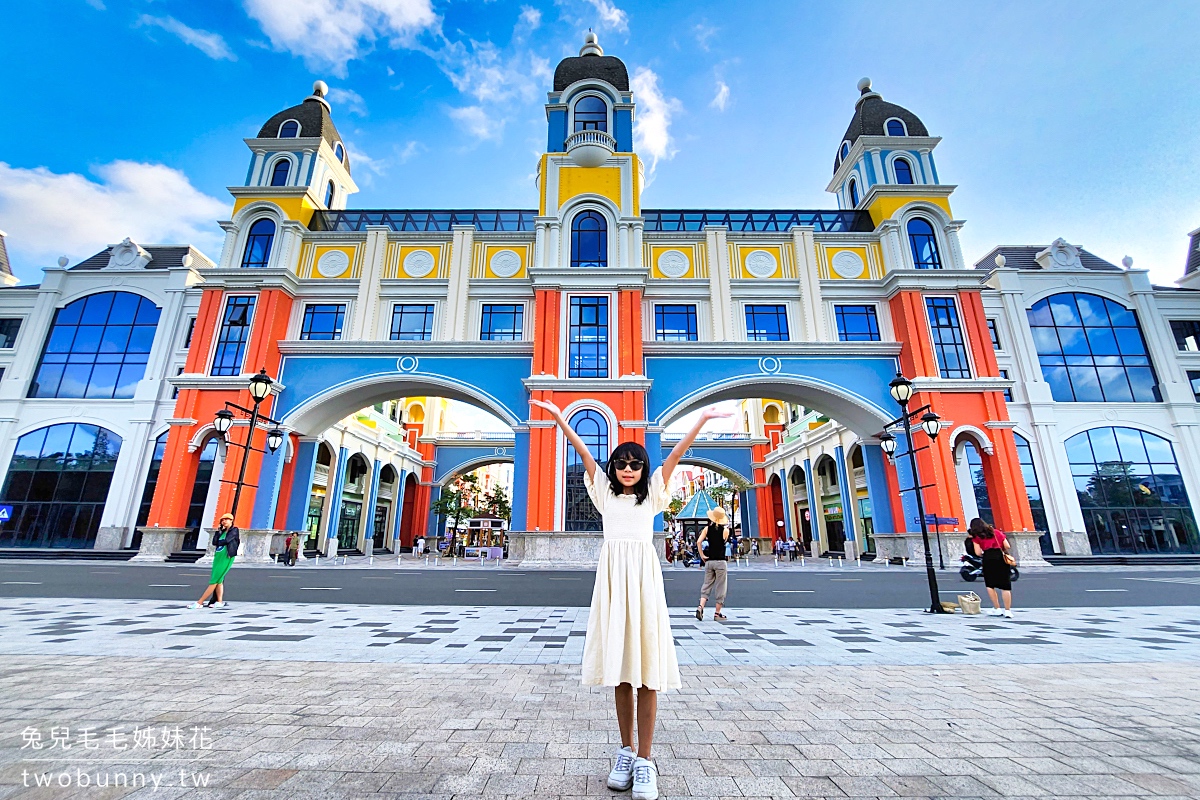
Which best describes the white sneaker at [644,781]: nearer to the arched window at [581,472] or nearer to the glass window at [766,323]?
the arched window at [581,472]

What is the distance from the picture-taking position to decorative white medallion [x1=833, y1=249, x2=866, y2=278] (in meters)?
25.7

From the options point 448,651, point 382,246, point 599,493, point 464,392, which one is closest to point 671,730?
point 599,493

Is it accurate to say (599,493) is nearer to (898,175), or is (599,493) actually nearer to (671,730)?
(671,730)

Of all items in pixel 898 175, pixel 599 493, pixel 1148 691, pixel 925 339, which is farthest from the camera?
pixel 898 175

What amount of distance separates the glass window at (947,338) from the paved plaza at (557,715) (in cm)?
1870

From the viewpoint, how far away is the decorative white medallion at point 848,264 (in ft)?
84.2

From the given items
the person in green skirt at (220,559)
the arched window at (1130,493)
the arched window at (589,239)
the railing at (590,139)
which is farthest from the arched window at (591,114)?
the arched window at (1130,493)

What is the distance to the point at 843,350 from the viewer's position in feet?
78.6

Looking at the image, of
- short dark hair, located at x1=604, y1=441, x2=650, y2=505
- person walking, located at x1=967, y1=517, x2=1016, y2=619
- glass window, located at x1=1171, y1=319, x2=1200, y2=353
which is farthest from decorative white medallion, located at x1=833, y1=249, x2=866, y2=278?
short dark hair, located at x1=604, y1=441, x2=650, y2=505

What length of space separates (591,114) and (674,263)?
9033 mm

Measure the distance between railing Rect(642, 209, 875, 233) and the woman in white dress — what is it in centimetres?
2626

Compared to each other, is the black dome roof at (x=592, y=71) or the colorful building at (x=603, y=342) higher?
the black dome roof at (x=592, y=71)

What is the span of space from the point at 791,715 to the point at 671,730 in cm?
93

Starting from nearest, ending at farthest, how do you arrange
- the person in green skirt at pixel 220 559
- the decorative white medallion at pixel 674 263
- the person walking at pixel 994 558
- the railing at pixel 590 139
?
the person walking at pixel 994 558 → the person in green skirt at pixel 220 559 → the decorative white medallion at pixel 674 263 → the railing at pixel 590 139
